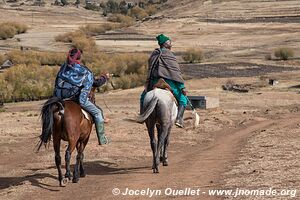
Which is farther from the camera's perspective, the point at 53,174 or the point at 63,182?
the point at 53,174

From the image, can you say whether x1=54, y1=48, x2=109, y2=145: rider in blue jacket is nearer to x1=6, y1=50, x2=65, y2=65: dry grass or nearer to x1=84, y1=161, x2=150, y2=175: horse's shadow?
x1=84, y1=161, x2=150, y2=175: horse's shadow

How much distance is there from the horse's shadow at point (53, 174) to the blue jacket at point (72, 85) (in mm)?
1544

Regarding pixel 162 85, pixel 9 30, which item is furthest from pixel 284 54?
pixel 162 85

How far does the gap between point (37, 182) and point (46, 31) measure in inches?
3218

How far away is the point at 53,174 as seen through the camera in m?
12.7

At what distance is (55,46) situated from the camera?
232 ft

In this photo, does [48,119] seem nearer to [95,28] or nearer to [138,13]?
[95,28]

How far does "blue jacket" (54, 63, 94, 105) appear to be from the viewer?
38.4 ft

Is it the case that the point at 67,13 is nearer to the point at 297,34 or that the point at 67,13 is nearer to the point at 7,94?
the point at 297,34

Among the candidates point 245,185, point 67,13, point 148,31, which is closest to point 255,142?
point 245,185

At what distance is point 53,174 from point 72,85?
6.46ft

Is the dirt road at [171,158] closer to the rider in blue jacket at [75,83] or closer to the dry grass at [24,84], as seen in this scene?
the rider in blue jacket at [75,83]

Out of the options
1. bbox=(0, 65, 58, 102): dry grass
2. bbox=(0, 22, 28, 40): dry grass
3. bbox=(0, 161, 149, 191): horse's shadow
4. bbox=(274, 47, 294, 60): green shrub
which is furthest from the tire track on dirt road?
bbox=(0, 22, 28, 40): dry grass

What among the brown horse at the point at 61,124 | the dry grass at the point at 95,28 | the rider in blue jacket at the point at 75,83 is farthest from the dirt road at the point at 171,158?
the dry grass at the point at 95,28
